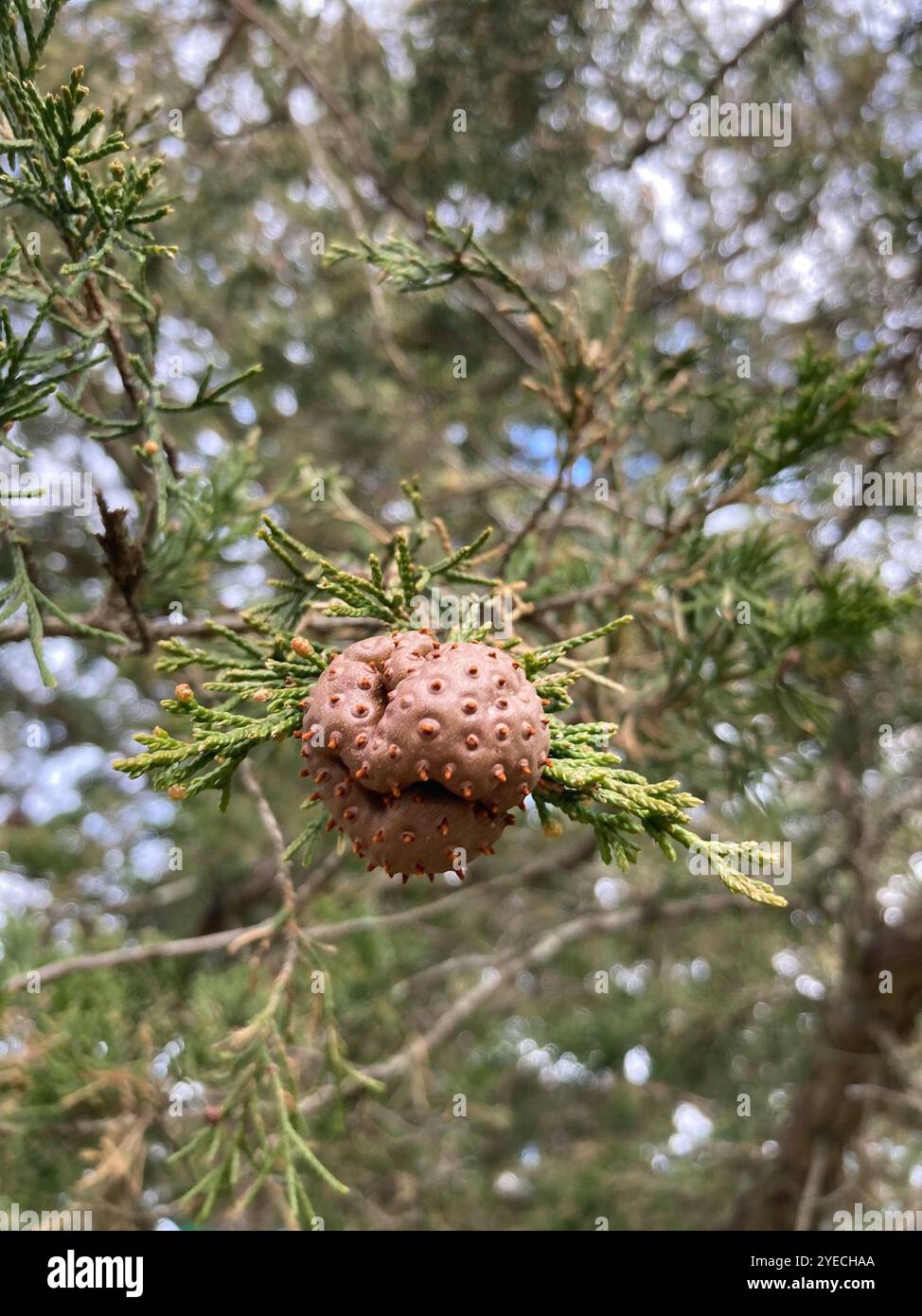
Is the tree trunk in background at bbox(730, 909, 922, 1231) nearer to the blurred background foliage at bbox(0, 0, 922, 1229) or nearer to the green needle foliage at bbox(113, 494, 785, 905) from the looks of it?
the blurred background foliage at bbox(0, 0, 922, 1229)

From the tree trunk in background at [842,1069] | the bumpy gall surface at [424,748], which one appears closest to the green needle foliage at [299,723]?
the bumpy gall surface at [424,748]

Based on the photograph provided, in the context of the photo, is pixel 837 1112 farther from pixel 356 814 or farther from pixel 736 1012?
pixel 356 814

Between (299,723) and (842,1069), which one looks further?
(842,1069)

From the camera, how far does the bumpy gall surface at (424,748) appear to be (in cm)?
160

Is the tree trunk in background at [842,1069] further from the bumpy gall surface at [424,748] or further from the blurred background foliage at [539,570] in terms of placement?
the bumpy gall surface at [424,748]

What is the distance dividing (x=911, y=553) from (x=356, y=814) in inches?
195

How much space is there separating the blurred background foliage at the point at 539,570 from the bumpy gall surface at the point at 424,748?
1096mm

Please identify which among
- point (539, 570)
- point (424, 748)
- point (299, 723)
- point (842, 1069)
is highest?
point (539, 570)

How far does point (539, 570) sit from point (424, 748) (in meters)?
1.52

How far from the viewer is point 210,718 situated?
1.69m

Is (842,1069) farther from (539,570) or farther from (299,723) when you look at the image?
(299,723)

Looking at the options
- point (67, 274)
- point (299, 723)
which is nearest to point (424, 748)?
point (299, 723)

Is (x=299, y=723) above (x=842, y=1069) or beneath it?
above

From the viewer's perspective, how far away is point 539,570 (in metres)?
3.03
